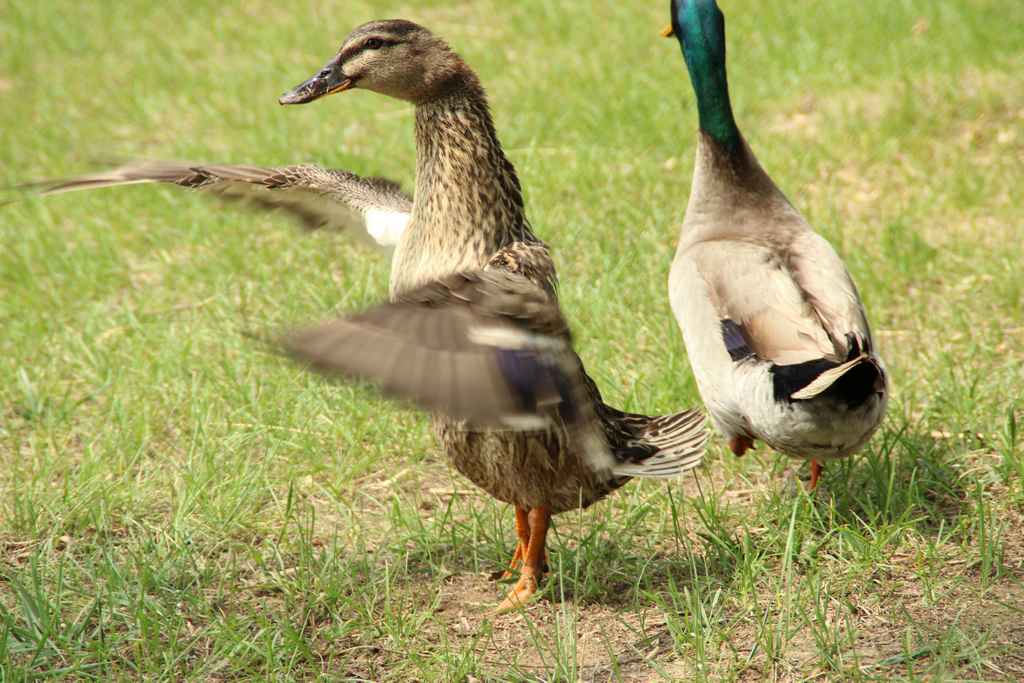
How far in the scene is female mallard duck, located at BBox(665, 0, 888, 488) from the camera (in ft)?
10.1

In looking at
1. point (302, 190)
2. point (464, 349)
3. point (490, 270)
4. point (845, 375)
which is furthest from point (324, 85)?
point (845, 375)

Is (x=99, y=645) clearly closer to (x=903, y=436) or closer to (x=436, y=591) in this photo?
(x=436, y=591)

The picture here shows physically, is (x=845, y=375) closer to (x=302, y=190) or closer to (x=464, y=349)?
(x=464, y=349)

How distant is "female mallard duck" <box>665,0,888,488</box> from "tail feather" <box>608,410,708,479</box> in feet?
0.50

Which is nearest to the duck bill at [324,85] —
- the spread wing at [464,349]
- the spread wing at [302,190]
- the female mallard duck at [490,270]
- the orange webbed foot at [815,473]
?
the female mallard duck at [490,270]

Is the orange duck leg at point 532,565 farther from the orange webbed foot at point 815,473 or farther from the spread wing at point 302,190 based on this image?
the spread wing at point 302,190

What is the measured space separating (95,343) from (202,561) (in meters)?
1.65

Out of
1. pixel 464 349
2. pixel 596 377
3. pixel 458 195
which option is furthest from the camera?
pixel 596 377

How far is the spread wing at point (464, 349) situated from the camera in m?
2.41

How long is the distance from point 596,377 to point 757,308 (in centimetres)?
105

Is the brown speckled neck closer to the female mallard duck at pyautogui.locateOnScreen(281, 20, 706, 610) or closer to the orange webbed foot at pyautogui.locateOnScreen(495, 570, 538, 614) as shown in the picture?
the female mallard duck at pyautogui.locateOnScreen(281, 20, 706, 610)

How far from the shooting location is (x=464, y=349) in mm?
2525

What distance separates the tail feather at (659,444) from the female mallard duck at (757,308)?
0.50 feet

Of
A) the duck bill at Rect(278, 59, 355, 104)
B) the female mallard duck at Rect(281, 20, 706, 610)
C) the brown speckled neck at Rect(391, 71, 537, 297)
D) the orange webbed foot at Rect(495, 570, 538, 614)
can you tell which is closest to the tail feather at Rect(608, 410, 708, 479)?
the female mallard duck at Rect(281, 20, 706, 610)
